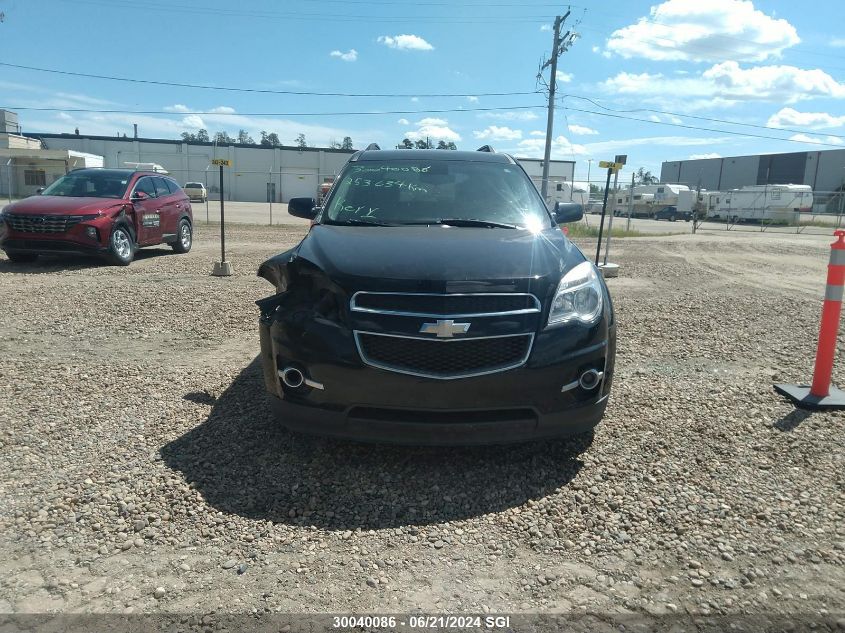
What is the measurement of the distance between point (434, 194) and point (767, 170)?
271 ft

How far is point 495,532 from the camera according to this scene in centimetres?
285

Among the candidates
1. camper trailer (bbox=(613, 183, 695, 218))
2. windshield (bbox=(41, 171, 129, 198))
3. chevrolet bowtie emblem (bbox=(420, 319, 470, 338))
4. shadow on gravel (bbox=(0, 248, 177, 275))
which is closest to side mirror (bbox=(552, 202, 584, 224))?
chevrolet bowtie emblem (bbox=(420, 319, 470, 338))

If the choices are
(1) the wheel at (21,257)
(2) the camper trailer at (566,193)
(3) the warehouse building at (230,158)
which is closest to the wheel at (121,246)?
(1) the wheel at (21,257)

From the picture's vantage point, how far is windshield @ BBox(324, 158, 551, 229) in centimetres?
429

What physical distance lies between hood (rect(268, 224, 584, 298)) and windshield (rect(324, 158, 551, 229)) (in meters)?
0.28

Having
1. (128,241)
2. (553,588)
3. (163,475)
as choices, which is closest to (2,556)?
(163,475)

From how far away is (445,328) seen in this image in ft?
9.91

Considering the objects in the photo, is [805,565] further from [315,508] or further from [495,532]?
[315,508]

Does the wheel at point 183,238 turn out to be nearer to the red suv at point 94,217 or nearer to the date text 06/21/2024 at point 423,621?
the red suv at point 94,217

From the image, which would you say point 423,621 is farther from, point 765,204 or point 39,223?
point 765,204

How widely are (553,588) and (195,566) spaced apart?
4.83 feet

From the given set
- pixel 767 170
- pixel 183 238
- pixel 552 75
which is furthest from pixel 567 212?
pixel 767 170

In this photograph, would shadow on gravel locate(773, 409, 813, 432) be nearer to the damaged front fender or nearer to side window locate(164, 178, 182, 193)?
the damaged front fender

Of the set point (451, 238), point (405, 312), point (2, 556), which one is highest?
point (451, 238)
